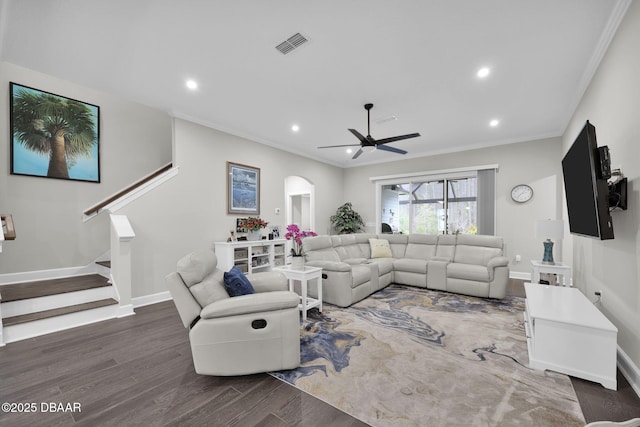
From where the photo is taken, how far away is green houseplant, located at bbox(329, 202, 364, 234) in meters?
7.36

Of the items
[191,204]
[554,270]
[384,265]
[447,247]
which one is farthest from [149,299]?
[554,270]

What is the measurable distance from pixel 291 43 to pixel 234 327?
101 inches

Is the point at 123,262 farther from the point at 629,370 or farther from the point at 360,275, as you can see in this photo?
the point at 629,370

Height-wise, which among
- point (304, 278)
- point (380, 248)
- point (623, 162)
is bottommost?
point (304, 278)

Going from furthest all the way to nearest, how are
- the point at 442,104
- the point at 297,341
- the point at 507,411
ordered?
the point at 442,104
the point at 297,341
the point at 507,411

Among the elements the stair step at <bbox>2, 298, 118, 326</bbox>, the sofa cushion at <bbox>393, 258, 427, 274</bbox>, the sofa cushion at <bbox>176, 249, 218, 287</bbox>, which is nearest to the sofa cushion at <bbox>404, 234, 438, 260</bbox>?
the sofa cushion at <bbox>393, 258, 427, 274</bbox>

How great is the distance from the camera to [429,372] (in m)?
2.14

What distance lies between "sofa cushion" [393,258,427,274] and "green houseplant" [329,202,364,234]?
239 cm

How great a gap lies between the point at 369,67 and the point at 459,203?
452 cm

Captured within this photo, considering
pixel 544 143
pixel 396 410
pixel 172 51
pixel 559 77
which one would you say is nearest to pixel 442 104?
pixel 559 77

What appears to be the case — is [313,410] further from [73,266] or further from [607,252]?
[73,266]

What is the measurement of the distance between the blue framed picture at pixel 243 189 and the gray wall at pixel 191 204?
4.3 inches

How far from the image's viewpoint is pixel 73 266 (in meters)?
4.30

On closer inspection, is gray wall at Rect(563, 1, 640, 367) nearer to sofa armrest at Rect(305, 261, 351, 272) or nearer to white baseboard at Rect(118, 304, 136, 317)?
sofa armrest at Rect(305, 261, 351, 272)
